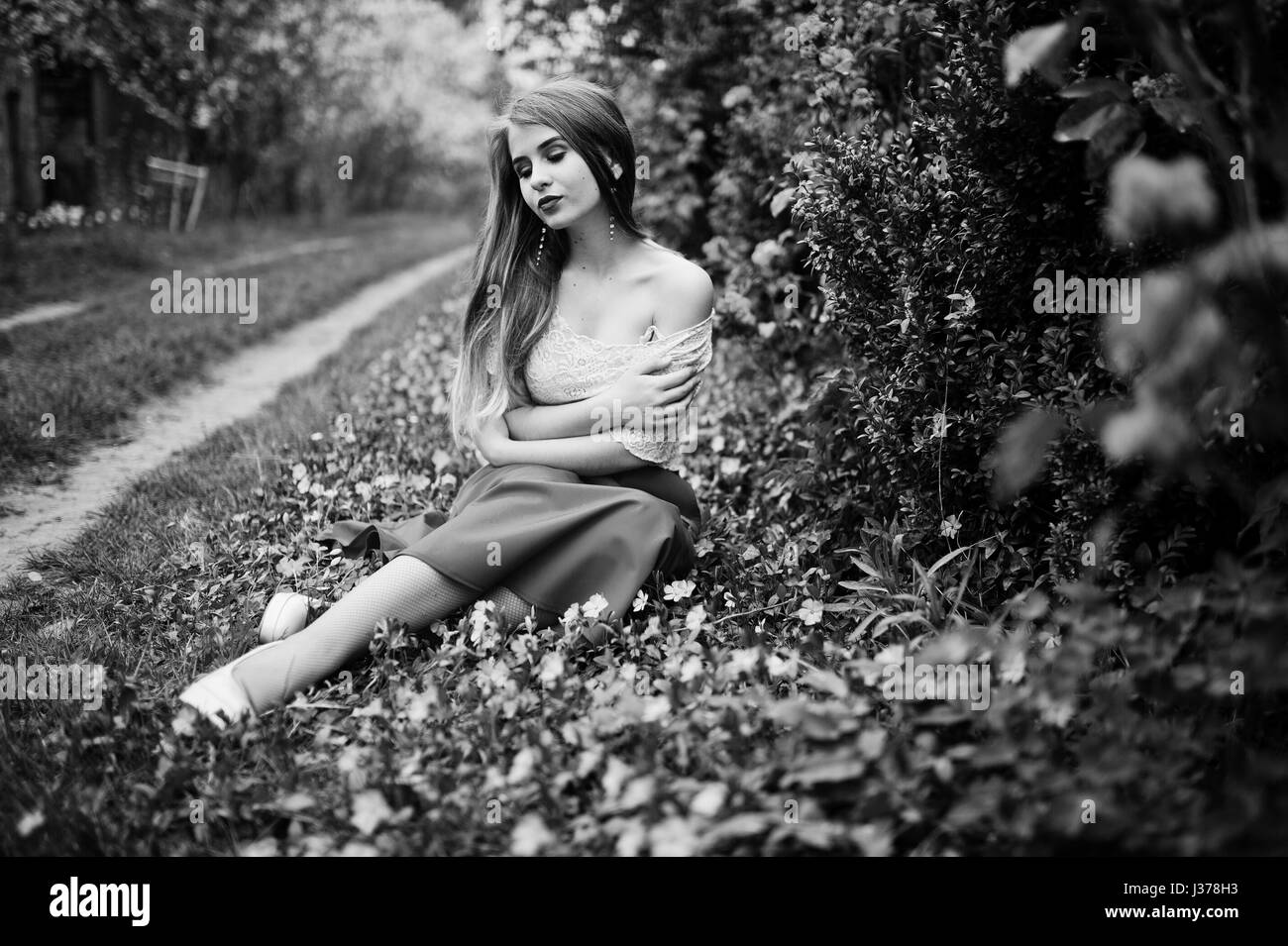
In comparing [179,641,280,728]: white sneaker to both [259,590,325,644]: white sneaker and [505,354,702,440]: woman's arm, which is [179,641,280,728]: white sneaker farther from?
[505,354,702,440]: woman's arm

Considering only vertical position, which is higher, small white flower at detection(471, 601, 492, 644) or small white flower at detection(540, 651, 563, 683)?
small white flower at detection(471, 601, 492, 644)

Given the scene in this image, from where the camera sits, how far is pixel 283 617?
2834 mm

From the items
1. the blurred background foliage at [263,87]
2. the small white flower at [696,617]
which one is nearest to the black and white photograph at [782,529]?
the small white flower at [696,617]

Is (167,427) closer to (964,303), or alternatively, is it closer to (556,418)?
(556,418)

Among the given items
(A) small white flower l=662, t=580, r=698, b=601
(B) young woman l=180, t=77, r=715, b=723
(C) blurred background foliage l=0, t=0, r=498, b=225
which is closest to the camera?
(B) young woman l=180, t=77, r=715, b=723

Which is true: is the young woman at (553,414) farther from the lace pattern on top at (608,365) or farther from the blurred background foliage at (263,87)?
the blurred background foliage at (263,87)

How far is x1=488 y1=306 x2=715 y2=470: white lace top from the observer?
3.05 m

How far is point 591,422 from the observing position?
3098mm

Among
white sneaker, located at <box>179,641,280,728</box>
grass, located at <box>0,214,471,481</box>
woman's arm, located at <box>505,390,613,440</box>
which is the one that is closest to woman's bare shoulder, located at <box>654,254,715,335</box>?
woman's arm, located at <box>505,390,613,440</box>

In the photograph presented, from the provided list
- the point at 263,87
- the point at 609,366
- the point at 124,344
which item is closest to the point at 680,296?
the point at 609,366

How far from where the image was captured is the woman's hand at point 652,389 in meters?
3.00

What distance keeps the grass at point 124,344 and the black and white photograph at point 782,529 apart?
2.7 inches

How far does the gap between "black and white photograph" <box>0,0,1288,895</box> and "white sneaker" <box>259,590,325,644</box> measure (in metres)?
0.01

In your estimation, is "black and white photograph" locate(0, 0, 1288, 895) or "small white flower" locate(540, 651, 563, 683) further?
"small white flower" locate(540, 651, 563, 683)
